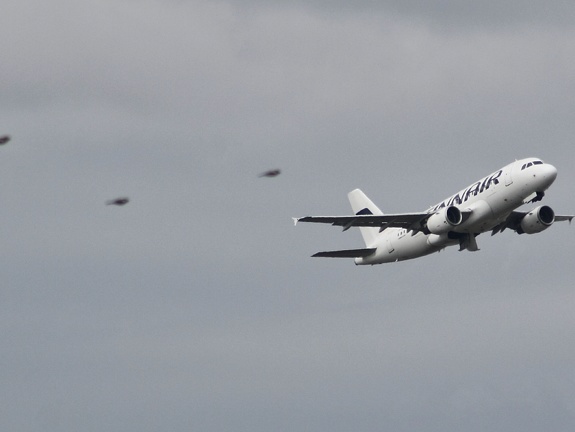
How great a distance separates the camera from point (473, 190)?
265 ft

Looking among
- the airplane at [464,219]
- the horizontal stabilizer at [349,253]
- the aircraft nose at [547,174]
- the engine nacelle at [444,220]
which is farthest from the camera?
the horizontal stabilizer at [349,253]

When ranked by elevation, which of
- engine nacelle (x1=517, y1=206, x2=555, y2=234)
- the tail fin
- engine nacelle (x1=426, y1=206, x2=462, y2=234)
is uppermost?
the tail fin

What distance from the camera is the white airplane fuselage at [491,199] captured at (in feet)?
253

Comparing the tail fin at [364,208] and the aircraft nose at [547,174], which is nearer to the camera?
the aircraft nose at [547,174]

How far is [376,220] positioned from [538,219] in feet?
45.3

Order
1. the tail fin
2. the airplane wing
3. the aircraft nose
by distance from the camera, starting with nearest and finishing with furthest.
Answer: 1. the aircraft nose
2. the airplane wing
3. the tail fin

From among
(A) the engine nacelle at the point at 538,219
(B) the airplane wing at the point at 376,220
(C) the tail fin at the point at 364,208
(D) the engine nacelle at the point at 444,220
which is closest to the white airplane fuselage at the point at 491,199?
(D) the engine nacelle at the point at 444,220

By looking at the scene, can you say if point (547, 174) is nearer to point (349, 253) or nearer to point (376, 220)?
point (376, 220)

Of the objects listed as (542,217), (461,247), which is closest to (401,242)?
(461,247)

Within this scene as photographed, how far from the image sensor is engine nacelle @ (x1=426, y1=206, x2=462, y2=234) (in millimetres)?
80125

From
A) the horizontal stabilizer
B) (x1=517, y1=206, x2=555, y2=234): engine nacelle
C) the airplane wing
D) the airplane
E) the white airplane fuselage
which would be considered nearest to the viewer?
the white airplane fuselage

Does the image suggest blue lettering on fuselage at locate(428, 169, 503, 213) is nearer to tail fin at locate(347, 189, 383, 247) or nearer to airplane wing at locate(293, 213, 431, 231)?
airplane wing at locate(293, 213, 431, 231)

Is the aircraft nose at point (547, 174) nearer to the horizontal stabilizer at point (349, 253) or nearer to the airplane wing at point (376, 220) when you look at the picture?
the airplane wing at point (376, 220)

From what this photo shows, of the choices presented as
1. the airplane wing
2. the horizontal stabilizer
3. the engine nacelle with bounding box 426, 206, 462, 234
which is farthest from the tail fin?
the engine nacelle with bounding box 426, 206, 462, 234
